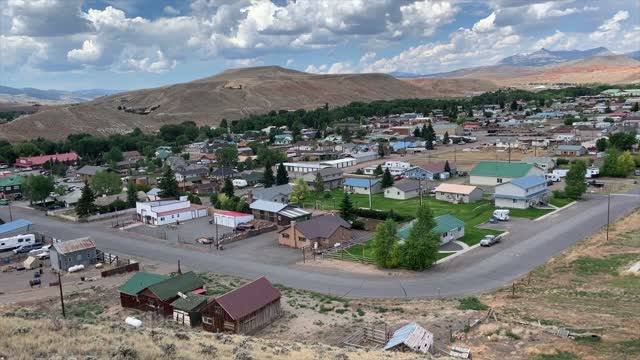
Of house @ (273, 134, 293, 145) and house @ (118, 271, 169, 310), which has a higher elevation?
house @ (273, 134, 293, 145)

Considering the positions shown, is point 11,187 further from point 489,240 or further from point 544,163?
point 544,163

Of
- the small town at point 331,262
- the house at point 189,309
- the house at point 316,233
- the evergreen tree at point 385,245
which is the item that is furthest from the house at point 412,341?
the house at point 316,233

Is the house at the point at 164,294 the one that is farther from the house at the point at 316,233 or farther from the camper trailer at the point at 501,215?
the camper trailer at the point at 501,215

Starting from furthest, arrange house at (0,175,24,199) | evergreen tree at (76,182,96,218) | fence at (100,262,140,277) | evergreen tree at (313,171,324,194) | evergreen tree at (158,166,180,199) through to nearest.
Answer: house at (0,175,24,199), evergreen tree at (313,171,324,194), evergreen tree at (158,166,180,199), evergreen tree at (76,182,96,218), fence at (100,262,140,277)

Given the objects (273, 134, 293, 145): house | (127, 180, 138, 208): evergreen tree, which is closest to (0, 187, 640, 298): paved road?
(127, 180, 138, 208): evergreen tree

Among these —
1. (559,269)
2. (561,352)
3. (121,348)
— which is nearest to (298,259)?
(559,269)

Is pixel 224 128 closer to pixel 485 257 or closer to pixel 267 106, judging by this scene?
pixel 267 106

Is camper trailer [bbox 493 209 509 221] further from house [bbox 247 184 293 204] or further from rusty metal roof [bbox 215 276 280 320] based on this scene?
rusty metal roof [bbox 215 276 280 320]
